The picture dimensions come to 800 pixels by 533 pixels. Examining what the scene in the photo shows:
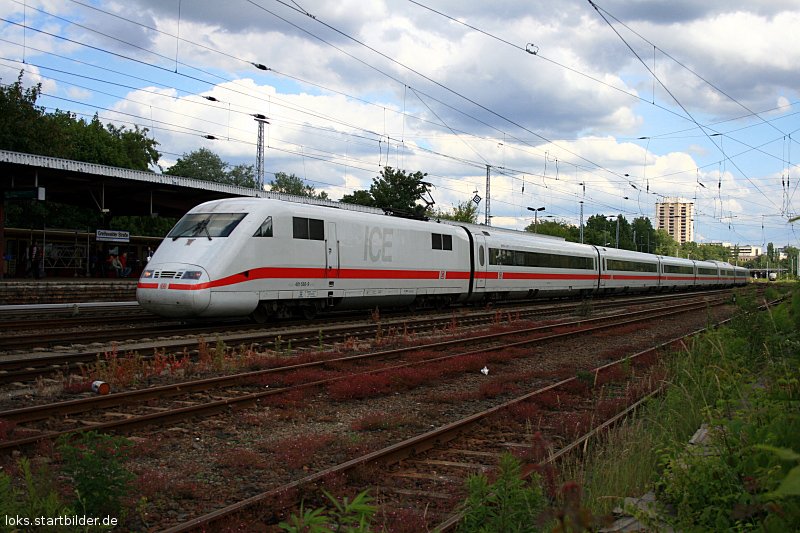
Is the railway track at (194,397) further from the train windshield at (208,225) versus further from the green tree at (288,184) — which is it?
the green tree at (288,184)

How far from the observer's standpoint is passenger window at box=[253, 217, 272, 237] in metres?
15.4

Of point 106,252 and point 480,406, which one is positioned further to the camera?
point 106,252

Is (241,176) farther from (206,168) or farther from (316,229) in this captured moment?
(316,229)

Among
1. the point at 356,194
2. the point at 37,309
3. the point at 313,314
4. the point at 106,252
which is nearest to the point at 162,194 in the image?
the point at 106,252

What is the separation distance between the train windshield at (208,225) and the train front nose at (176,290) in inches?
45.4

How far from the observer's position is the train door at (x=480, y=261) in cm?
2462

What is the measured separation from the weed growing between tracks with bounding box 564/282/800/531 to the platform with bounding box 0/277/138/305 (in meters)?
20.3

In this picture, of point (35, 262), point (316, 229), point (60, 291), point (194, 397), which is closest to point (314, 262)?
point (316, 229)

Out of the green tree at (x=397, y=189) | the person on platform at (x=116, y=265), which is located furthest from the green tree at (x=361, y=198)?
the person on platform at (x=116, y=265)

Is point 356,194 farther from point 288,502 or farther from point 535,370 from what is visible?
point 288,502

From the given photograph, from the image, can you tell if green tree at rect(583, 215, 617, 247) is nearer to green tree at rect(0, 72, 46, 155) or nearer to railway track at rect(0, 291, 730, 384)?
green tree at rect(0, 72, 46, 155)

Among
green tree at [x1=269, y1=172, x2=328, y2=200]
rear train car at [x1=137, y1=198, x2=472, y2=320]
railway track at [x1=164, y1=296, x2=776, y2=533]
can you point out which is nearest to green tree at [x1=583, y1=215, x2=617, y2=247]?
green tree at [x1=269, y1=172, x2=328, y2=200]

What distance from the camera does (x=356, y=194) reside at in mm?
64812

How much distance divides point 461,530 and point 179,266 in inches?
453
